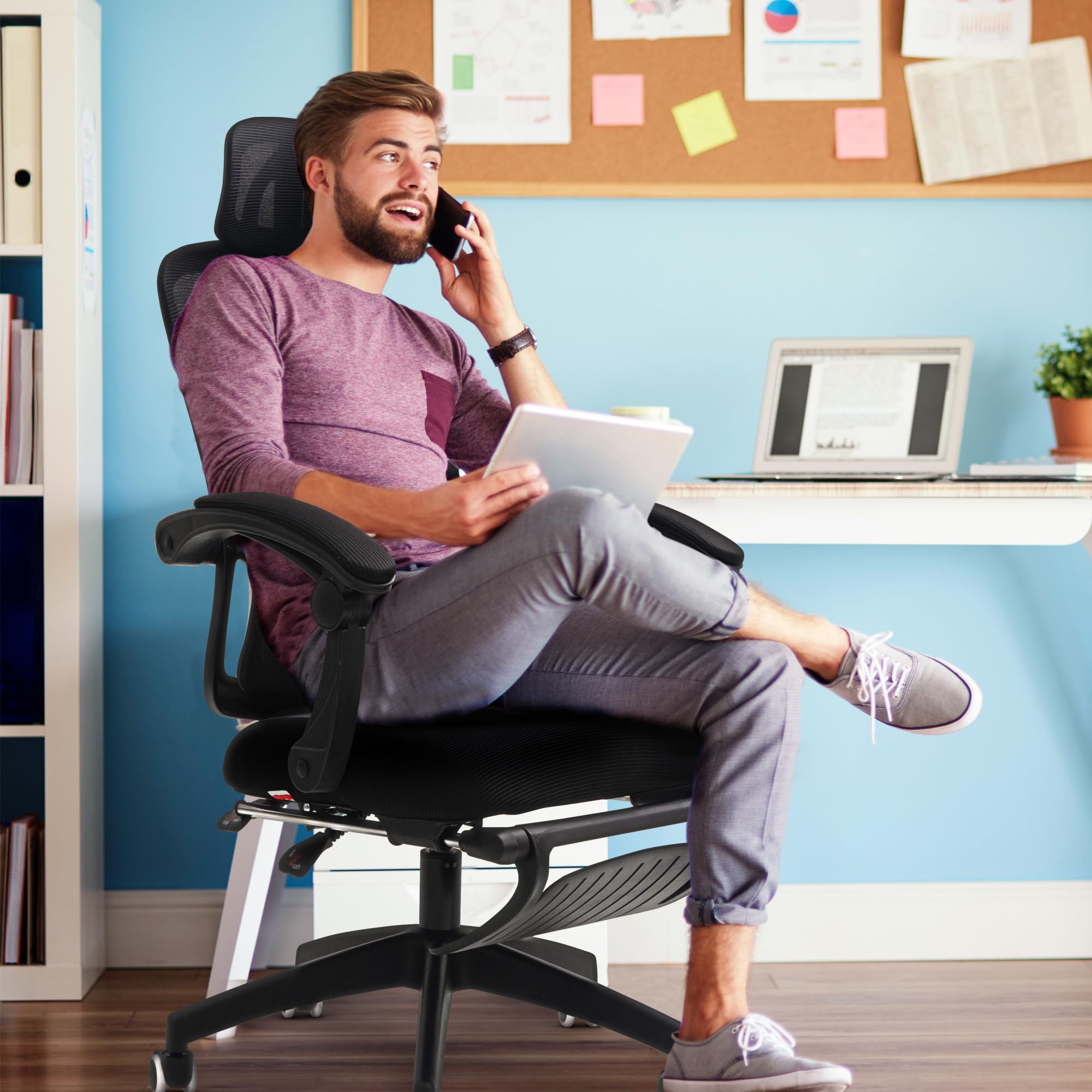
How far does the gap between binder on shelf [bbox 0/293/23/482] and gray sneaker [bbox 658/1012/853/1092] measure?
4.52ft

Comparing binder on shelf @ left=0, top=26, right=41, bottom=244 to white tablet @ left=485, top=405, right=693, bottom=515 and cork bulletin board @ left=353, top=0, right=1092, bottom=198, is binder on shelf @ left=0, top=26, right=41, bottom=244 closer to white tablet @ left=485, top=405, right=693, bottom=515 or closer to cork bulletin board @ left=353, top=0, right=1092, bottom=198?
cork bulletin board @ left=353, top=0, right=1092, bottom=198

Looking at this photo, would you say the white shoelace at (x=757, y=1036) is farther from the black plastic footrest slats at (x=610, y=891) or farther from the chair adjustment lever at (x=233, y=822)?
the chair adjustment lever at (x=233, y=822)

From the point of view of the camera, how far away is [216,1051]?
5.26 feet

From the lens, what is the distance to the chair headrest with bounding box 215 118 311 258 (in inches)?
60.6

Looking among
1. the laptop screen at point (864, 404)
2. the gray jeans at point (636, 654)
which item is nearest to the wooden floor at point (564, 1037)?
the gray jeans at point (636, 654)

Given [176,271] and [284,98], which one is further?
[284,98]

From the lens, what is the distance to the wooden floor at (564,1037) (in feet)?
4.93

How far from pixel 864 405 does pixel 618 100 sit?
68cm

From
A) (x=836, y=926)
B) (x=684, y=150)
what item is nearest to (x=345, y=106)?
(x=684, y=150)

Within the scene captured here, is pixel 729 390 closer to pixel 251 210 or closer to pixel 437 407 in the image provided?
pixel 437 407

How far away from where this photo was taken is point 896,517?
5.46ft

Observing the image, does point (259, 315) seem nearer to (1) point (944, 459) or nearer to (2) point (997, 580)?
(1) point (944, 459)

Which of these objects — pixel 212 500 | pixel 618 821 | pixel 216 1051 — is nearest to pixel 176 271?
pixel 212 500

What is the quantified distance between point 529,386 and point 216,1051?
101cm
